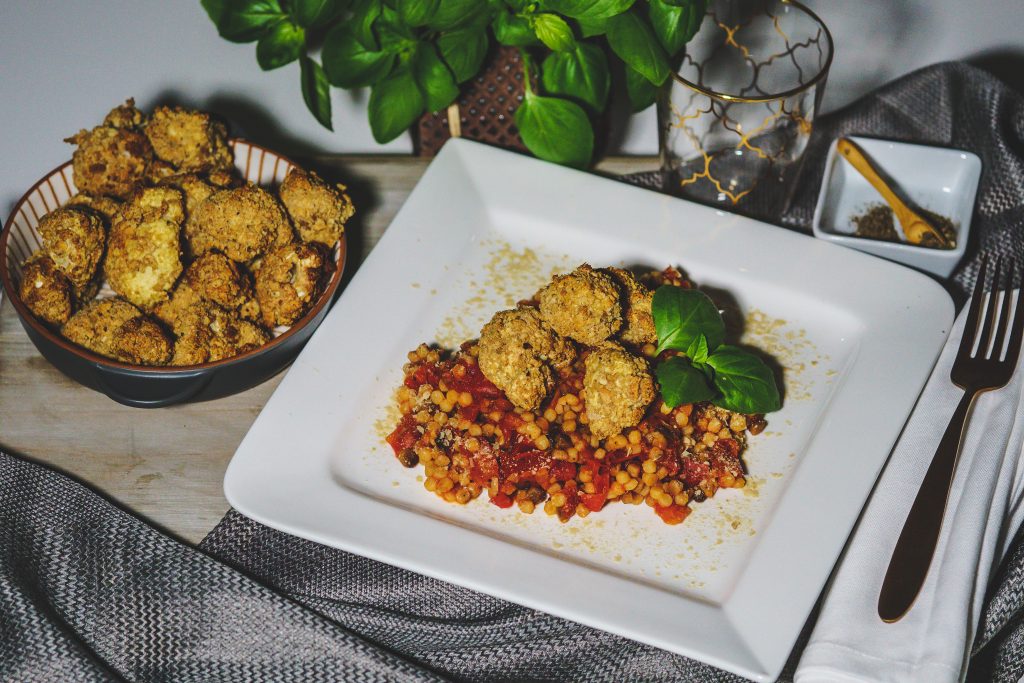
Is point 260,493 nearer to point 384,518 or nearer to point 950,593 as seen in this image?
point 384,518

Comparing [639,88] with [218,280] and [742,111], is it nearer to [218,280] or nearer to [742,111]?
[742,111]

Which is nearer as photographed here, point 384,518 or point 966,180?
point 384,518

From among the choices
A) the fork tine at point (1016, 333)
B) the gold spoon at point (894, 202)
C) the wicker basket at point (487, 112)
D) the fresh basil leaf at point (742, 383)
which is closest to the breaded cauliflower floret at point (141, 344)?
the wicker basket at point (487, 112)

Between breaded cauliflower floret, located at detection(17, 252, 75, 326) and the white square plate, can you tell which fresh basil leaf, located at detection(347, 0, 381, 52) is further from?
breaded cauliflower floret, located at detection(17, 252, 75, 326)

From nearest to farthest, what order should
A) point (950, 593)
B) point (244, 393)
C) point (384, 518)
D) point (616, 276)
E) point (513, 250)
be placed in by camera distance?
point (950, 593) → point (384, 518) → point (616, 276) → point (244, 393) → point (513, 250)

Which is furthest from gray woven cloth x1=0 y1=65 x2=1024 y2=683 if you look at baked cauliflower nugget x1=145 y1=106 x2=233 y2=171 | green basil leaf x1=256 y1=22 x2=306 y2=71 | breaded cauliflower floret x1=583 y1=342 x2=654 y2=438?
green basil leaf x1=256 y1=22 x2=306 y2=71

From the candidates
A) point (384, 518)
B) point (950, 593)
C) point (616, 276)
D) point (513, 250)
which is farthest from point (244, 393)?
point (950, 593)

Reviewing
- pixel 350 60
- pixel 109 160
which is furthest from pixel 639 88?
pixel 109 160
